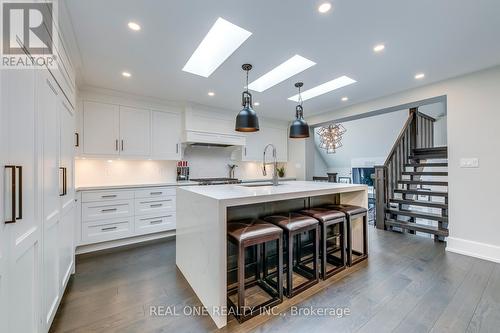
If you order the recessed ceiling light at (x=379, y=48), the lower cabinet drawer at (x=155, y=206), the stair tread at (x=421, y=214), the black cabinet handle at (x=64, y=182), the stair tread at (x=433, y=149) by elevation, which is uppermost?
the recessed ceiling light at (x=379, y=48)

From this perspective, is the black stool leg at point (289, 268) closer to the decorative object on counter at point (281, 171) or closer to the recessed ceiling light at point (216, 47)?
the recessed ceiling light at point (216, 47)

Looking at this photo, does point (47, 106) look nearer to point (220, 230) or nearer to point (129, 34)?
point (129, 34)

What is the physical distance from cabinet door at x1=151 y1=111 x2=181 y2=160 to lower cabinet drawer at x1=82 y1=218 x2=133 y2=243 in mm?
1239

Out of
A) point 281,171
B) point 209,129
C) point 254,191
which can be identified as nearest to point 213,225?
point 254,191

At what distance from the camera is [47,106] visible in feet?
4.78

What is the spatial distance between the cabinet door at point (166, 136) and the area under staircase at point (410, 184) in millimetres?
3986

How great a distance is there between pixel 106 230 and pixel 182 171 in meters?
1.61

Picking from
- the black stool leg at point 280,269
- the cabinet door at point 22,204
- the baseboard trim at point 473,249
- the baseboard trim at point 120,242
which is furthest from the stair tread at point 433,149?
the cabinet door at point 22,204

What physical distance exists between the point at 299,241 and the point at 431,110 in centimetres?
576

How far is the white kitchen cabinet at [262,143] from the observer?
5.09m

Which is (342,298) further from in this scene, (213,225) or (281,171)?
(281,171)

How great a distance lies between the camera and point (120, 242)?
328cm

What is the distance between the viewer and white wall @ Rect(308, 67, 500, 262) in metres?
2.76

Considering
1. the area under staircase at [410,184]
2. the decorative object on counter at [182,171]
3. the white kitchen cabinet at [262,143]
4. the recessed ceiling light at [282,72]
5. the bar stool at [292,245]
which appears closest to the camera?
the bar stool at [292,245]
